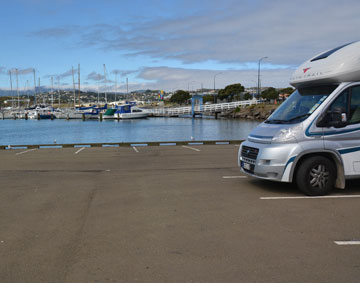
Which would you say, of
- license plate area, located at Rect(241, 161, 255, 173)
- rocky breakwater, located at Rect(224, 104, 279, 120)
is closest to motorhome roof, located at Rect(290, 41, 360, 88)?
license plate area, located at Rect(241, 161, 255, 173)

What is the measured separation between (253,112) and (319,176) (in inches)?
3088

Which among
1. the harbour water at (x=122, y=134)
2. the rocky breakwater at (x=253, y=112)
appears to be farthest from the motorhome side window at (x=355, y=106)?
the rocky breakwater at (x=253, y=112)

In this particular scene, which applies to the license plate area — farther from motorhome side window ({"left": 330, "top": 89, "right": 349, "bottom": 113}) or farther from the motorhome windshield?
motorhome side window ({"left": 330, "top": 89, "right": 349, "bottom": 113})

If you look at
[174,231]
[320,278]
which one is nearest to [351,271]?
[320,278]

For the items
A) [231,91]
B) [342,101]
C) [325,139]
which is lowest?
[325,139]

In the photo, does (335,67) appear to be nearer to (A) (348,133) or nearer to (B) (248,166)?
(A) (348,133)

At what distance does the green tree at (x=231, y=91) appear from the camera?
137 m

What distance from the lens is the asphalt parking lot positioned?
4.13 metres

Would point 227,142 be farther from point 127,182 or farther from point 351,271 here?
point 351,271

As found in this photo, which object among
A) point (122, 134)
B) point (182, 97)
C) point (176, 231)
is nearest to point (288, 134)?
point (176, 231)

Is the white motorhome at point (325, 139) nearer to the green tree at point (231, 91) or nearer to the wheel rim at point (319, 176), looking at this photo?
the wheel rim at point (319, 176)

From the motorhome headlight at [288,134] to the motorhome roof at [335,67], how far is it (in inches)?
47.1

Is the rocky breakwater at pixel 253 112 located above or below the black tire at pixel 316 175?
above

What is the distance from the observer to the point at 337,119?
729 centimetres
